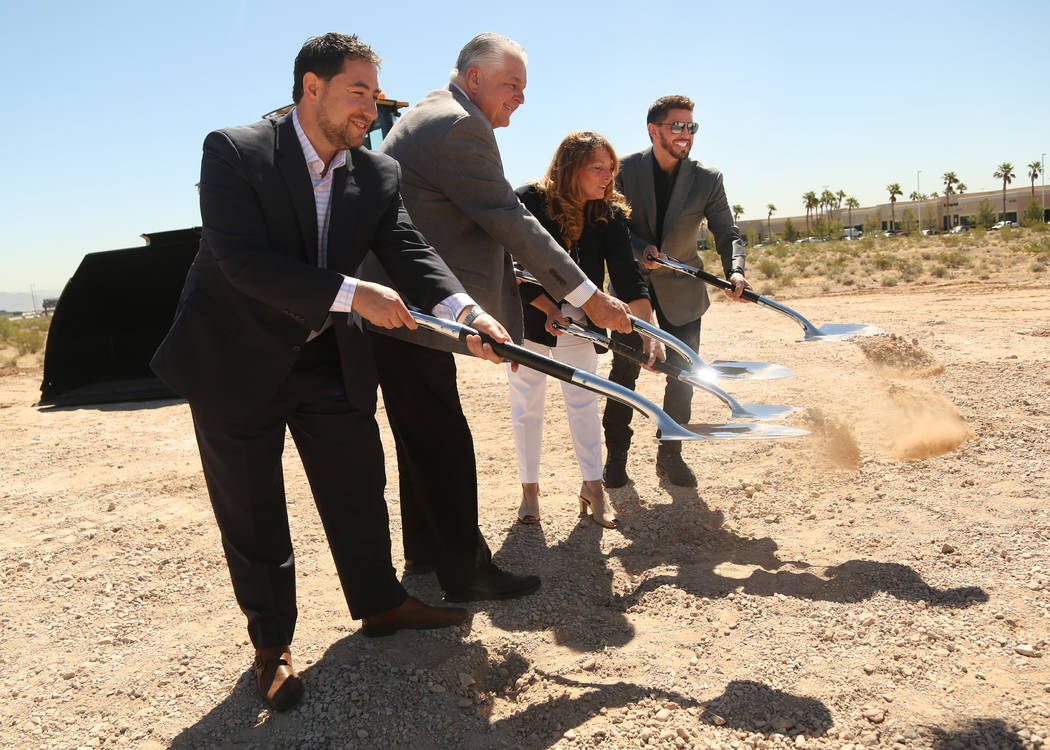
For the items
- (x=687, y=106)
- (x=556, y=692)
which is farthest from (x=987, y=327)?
(x=556, y=692)

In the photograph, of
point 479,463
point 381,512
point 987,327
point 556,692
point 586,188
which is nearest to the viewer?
point 556,692

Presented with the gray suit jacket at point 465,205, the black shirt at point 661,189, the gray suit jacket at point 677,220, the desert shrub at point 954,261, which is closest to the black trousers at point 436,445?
the gray suit jacket at point 465,205

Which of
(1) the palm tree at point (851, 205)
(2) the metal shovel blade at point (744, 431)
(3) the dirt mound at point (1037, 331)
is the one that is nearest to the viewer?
(2) the metal shovel blade at point (744, 431)

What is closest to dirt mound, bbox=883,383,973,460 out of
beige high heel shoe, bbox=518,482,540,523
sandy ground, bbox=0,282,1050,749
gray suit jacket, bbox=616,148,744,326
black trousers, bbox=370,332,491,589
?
sandy ground, bbox=0,282,1050,749

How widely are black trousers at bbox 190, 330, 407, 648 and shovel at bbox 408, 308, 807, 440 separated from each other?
1.32 feet

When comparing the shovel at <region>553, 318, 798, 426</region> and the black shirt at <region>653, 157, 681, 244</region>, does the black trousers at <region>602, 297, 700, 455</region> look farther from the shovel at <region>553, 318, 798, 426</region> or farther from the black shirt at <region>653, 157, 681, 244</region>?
the shovel at <region>553, 318, 798, 426</region>

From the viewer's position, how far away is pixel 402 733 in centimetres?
227

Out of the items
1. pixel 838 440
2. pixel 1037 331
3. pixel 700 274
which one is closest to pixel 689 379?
pixel 700 274

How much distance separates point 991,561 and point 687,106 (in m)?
2.60

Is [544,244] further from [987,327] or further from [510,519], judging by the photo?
[987,327]

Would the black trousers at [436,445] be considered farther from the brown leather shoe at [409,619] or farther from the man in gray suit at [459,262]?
the brown leather shoe at [409,619]

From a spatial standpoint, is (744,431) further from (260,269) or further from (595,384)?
(260,269)

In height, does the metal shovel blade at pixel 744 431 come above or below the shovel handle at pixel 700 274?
below

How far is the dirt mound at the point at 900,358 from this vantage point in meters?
6.82
